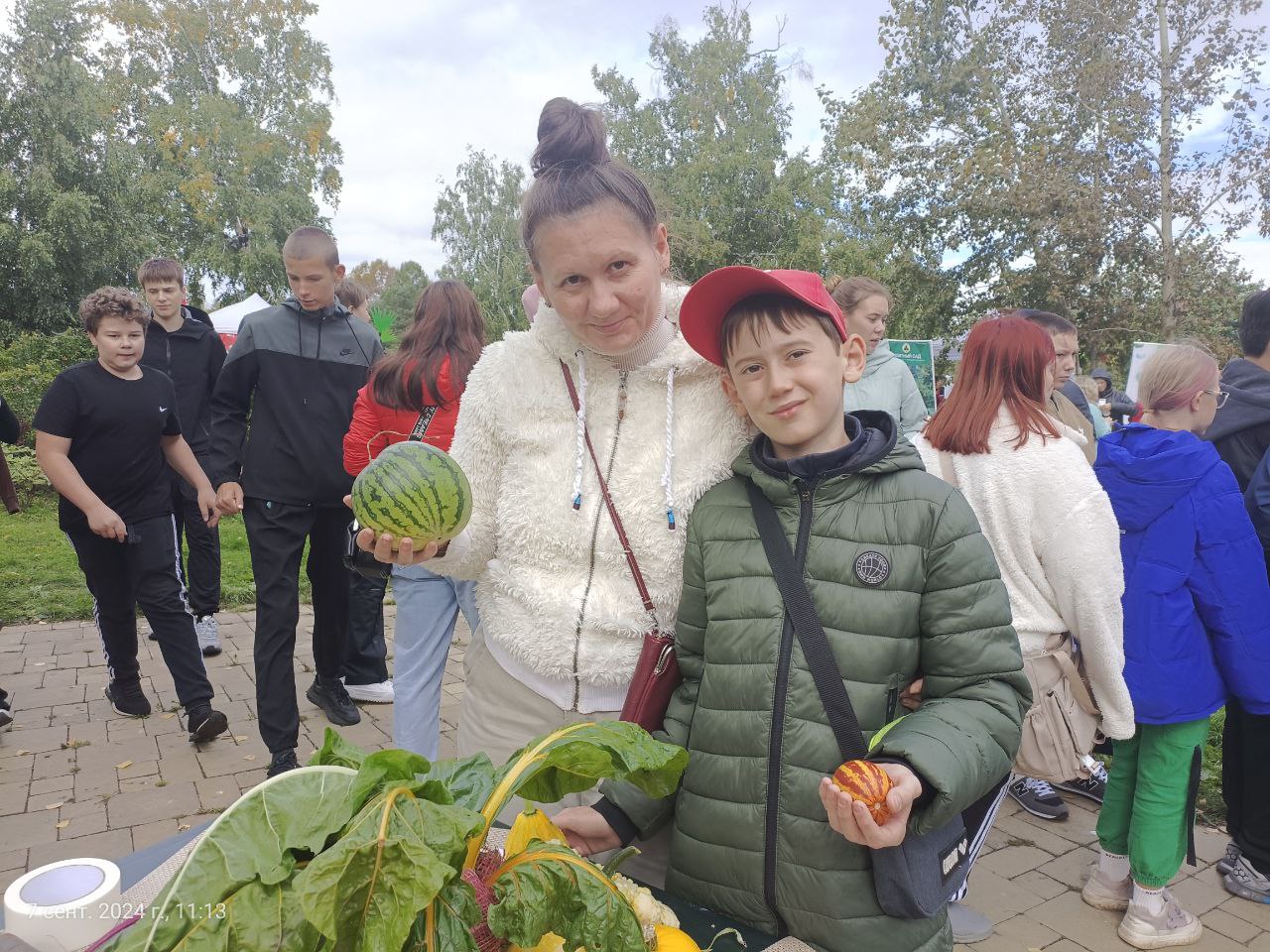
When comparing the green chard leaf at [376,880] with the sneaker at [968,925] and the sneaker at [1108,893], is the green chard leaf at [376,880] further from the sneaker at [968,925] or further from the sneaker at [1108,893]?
the sneaker at [1108,893]

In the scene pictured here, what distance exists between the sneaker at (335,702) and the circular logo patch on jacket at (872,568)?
479 centimetres

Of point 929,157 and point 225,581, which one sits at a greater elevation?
point 929,157

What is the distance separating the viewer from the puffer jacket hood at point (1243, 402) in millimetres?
4211

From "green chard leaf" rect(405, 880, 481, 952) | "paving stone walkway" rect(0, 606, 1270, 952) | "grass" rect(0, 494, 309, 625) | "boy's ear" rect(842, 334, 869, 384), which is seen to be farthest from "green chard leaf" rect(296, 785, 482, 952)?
"grass" rect(0, 494, 309, 625)

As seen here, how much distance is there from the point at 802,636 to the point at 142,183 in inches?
1246

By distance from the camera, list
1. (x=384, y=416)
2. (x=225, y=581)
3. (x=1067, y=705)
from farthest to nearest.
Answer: (x=225, y=581) → (x=384, y=416) → (x=1067, y=705)

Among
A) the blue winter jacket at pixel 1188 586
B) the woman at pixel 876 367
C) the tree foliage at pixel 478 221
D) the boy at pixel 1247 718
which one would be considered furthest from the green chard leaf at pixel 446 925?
the tree foliage at pixel 478 221

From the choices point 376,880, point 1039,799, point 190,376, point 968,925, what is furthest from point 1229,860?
point 190,376

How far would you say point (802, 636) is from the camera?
1.69m

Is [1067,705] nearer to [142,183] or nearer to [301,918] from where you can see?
[301,918]

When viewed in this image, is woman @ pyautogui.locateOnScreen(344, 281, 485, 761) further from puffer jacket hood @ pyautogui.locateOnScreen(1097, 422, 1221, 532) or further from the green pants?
the green pants

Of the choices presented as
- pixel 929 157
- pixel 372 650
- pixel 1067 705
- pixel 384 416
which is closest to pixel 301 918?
pixel 1067 705

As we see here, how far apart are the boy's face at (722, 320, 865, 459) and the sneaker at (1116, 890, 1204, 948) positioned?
9.89 feet

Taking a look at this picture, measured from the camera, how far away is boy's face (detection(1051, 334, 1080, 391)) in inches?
205
